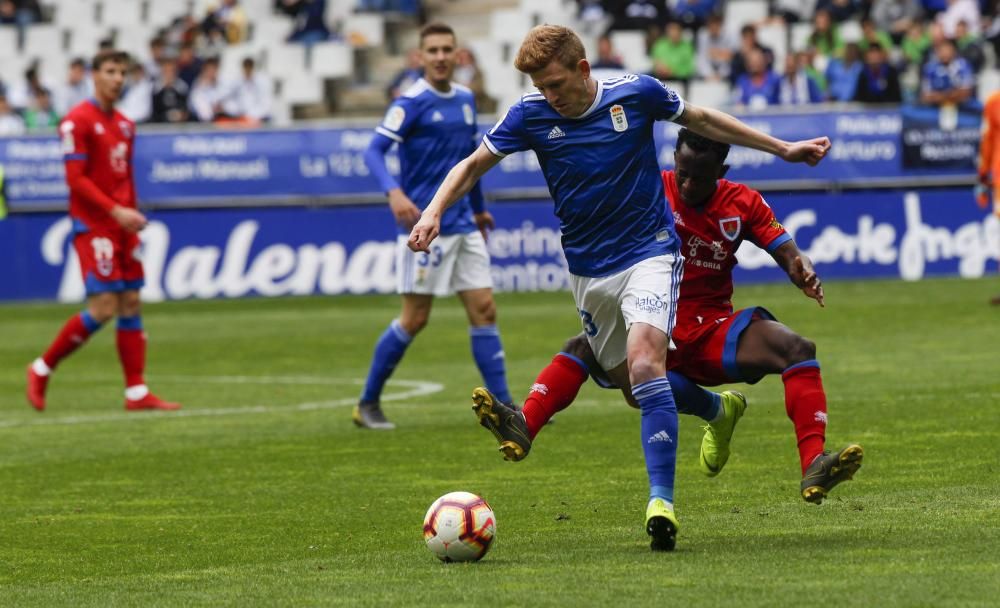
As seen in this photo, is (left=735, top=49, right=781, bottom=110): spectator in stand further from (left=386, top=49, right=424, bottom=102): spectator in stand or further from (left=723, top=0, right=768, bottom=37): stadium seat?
(left=386, top=49, right=424, bottom=102): spectator in stand

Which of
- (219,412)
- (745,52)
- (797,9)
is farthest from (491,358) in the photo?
(797,9)

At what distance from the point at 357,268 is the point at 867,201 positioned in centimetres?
628

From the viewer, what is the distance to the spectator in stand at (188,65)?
2755cm

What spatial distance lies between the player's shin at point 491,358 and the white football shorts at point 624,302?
4125 millimetres

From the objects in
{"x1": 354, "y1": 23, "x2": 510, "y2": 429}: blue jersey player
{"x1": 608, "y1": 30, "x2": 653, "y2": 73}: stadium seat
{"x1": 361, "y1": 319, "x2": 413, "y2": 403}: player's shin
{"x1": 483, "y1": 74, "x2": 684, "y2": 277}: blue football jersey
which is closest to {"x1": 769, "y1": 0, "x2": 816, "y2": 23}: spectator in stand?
{"x1": 608, "y1": 30, "x2": 653, "y2": 73}: stadium seat

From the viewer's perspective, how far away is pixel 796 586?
18.9ft

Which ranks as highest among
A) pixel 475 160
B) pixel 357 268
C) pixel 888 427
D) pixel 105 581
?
pixel 475 160

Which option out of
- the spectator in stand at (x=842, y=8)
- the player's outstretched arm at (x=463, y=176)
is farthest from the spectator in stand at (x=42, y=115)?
the player's outstretched arm at (x=463, y=176)

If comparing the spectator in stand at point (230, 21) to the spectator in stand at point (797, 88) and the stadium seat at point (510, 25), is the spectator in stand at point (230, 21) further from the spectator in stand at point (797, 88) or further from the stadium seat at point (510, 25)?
the spectator in stand at point (797, 88)

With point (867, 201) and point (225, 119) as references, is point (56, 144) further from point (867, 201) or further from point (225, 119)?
point (867, 201)

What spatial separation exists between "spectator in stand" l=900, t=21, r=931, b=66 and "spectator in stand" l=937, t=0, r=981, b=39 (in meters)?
0.48

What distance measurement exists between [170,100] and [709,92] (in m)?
7.76

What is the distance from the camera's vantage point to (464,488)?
→ 8.83 meters

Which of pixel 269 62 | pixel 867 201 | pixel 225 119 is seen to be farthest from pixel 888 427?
pixel 269 62
